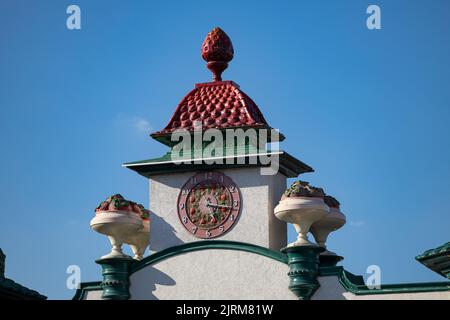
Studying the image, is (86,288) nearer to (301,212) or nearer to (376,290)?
(301,212)

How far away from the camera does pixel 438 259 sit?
39094 mm

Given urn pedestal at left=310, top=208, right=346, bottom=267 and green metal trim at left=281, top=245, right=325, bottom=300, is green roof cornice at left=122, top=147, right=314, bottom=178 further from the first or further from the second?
green metal trim at left=281, top=245, right=325, bottom=300

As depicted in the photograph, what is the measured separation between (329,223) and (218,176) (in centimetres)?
360

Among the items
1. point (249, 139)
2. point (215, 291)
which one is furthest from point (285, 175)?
point (215, 291)

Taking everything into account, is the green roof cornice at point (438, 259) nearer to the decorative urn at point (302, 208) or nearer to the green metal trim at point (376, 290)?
the green metal trim at point (376, 290)

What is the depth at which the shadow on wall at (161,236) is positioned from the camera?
44.7 m

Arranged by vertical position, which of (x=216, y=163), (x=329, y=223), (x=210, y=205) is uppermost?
(x=216, y=163)

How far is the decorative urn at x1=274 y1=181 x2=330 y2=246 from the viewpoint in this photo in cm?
4166

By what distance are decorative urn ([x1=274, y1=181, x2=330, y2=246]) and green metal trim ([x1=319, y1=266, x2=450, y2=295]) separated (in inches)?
42.0

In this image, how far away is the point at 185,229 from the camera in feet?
146

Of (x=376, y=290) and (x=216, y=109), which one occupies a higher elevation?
(x=216, y=109)

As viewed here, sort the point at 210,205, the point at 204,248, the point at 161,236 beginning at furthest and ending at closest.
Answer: the point at 161,236
the point at 210,205
the point at 204,248

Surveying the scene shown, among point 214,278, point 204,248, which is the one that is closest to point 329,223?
point 204,248
